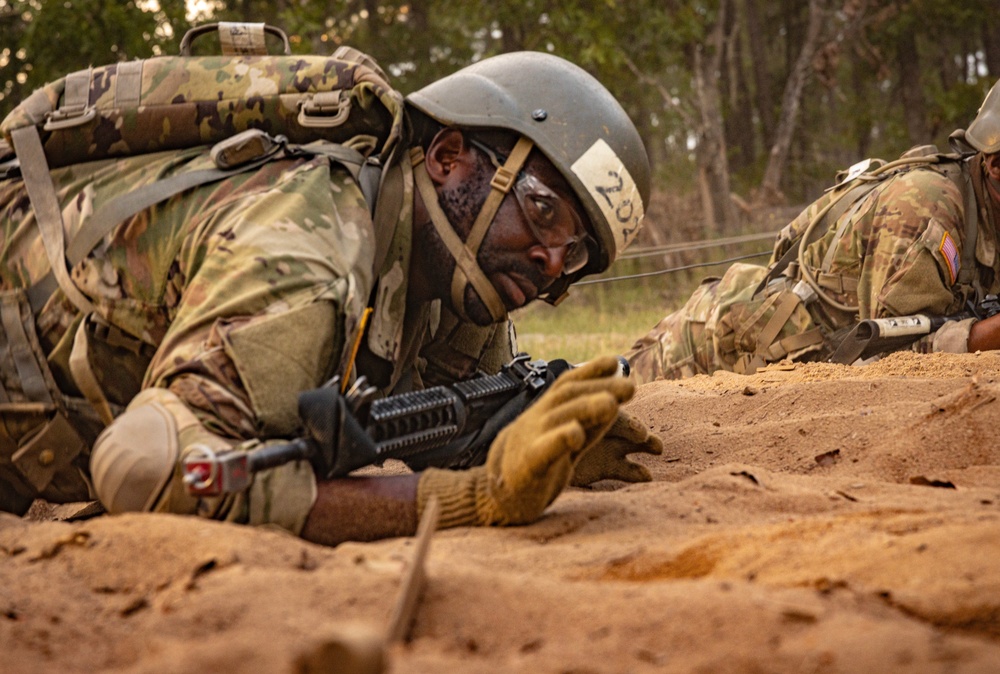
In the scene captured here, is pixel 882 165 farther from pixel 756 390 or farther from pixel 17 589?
pixel 17 589

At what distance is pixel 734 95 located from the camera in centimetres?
1758

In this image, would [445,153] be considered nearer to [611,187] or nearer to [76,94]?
[611,187]

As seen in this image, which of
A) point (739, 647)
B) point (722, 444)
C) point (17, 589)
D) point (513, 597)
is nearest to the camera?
point (739, 647)

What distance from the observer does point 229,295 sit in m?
2.28

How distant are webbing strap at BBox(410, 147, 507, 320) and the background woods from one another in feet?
25.4

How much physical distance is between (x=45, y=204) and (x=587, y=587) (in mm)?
1705

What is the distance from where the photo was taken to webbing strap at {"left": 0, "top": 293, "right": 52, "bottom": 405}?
8.70ft

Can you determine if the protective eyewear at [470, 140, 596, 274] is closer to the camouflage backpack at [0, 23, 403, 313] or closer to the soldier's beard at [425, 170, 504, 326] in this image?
the soldier's beard at [425, 170, 504, 326]

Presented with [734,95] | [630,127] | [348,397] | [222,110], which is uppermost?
[222,110]

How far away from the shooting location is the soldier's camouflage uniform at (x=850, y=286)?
4.83 meters

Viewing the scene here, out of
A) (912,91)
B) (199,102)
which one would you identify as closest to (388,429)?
(199,102)

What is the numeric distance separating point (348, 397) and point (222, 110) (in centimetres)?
93

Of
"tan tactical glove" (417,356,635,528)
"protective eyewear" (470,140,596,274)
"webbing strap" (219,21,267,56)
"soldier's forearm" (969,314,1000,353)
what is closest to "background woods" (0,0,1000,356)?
"soldier's forearm" (969,314,1000,353)

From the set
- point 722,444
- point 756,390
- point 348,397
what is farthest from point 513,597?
point 756,390
